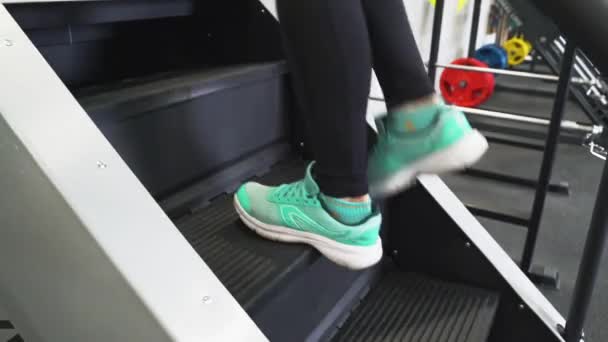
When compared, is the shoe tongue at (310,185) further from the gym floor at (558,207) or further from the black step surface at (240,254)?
the gym floor at (558,207)

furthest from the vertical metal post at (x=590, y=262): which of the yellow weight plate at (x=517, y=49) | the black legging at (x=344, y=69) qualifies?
the yellow weight plate at (x=517, y=49)

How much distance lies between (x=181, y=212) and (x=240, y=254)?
178 mm

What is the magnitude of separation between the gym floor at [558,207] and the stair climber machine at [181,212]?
50 centimetres

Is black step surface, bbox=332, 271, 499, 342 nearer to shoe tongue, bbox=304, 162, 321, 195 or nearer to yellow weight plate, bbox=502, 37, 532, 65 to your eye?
shoe tongue, bbox=304, 162, 321, 195

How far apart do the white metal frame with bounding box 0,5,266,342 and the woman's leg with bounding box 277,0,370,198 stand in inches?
9.1

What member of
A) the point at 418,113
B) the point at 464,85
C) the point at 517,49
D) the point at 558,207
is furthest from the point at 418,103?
the point at 517,49

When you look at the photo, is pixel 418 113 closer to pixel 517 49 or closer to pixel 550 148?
pixel 550 148

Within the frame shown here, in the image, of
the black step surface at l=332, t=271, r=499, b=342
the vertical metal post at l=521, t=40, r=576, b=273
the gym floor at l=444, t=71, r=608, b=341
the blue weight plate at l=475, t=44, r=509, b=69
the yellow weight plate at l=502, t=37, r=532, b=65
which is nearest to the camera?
the black step surface at l=332, t=271, r=499, b=342

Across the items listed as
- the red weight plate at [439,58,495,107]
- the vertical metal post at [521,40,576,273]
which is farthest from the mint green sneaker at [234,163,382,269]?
the red weight plate at [439,58,495,107]

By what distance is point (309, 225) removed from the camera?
27.6 inches

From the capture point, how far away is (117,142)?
29.1 inches

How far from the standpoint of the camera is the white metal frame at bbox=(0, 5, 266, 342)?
0.42 meters

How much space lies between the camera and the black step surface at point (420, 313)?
2.75ft

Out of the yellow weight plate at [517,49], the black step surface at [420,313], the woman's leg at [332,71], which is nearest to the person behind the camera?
the woman's leg at [332,71]
